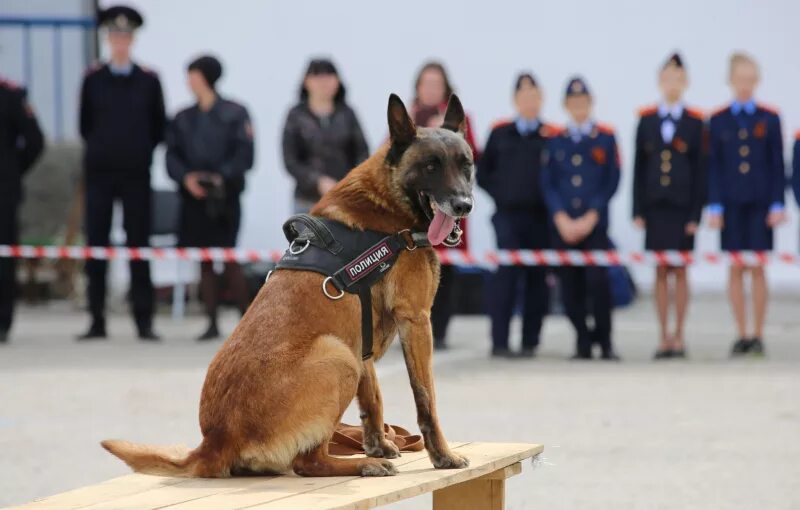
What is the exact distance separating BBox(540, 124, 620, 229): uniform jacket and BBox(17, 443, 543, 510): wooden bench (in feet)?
16.9

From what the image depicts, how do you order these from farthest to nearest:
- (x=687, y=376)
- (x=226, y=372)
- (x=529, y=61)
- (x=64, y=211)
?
(x=64, y=211) → (x=529, y=61) → (x=687, y=376) → (x=226, y=372)

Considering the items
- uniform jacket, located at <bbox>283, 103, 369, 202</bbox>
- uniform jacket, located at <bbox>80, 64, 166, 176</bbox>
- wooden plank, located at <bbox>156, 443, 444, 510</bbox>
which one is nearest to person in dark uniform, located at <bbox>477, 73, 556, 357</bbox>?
uniform jacket, located at <bbox>283, 103, 369, 202</bbox>

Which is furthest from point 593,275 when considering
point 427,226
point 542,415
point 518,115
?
point 427,226

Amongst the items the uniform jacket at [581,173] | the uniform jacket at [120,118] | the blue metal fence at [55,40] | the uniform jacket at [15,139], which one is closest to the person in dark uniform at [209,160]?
the uniform jacket at [120,118]

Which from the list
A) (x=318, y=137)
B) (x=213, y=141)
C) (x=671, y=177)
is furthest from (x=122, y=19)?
(x=671, y=177)

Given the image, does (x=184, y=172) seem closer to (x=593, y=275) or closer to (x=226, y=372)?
(x=593, y=275)

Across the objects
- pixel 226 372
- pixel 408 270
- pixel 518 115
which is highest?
pixel 518 115

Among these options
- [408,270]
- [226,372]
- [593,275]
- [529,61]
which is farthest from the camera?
[529,61]

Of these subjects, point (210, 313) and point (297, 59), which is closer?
point (210, 313)

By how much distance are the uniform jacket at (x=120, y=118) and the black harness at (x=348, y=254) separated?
634 centimetres

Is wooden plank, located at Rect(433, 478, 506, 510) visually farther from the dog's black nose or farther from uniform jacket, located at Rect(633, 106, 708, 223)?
uniform jacket, located at Rect(633, 106, 708, 223)

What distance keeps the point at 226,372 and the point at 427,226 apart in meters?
0.71

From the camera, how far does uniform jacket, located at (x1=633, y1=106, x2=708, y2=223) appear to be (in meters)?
9.02

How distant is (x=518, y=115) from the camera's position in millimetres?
9305
